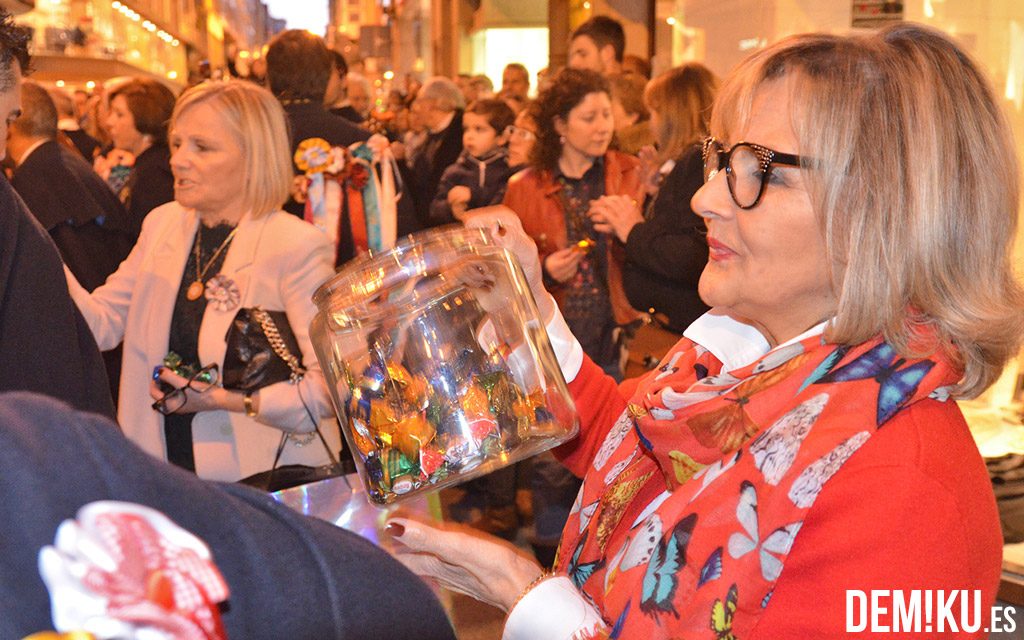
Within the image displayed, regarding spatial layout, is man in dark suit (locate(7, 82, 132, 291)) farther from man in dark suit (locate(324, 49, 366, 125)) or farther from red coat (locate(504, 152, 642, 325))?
red coat (locate(504, 152, 642, 325))

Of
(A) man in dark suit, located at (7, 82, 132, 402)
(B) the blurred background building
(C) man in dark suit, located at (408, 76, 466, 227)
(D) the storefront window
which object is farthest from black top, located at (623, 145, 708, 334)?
(D) the storefront window

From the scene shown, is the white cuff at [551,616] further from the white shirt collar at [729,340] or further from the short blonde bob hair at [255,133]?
the short blonde bob hair at [255,133]

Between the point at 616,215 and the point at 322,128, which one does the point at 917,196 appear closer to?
the point at 616,215

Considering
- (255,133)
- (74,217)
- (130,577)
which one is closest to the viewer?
(130,577)

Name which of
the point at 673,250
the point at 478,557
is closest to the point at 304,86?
the point at 673,250

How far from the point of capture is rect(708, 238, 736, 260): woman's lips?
150 cm

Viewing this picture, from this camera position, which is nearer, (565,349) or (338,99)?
(565,349)

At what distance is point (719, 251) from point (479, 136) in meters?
4.87

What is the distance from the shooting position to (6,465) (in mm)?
521

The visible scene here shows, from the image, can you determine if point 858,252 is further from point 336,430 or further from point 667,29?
point 667,29

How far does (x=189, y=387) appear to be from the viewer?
2674 mm

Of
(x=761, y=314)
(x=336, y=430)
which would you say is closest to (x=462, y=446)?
(x=761, y=314)

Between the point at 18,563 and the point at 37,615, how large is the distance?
0.03 meters

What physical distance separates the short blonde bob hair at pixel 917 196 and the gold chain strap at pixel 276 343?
1608 millimetres
